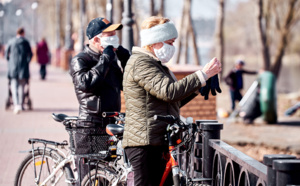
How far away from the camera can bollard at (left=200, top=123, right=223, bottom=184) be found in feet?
16.1

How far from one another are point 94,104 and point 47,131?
5849 millimetres

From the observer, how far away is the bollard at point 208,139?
4898 mm

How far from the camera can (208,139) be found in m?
4.94

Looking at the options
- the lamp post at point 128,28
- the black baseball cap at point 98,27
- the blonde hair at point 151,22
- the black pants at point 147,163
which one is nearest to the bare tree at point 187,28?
the lamp post at point 128,28

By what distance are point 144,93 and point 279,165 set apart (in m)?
1.06

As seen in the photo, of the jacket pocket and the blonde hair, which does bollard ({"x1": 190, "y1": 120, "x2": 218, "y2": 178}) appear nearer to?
the jacket pocket

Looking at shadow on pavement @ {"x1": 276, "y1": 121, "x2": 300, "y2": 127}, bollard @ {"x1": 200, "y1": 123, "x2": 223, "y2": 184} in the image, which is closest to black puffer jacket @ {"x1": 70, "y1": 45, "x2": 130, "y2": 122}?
bollard @ {"x1": 200, "y1": 123, "x2": 223, "y2": 184}

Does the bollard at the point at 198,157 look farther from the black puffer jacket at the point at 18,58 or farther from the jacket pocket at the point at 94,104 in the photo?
the black puffer jacket at the point at 18,58

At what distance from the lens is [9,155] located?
8266 millimetres

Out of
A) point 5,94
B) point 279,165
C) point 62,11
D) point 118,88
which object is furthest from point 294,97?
point 62,11

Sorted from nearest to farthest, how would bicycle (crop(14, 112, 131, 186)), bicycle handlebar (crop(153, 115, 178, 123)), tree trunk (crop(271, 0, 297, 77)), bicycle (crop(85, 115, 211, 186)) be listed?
1. bicycle handlebar (crop(153, 115, 178, 123))
2. bicycle (crop(85, 115, 211, 186))
3. bicycle (crop(14, 112, 131, 186))
4. tree trunk (crop(271, 0, 297, 77))

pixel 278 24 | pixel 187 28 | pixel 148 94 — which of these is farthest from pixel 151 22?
pixel 278 24

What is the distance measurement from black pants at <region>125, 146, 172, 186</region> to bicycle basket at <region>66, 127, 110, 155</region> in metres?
0.73

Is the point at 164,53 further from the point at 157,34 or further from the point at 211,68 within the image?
the point at 211,68
